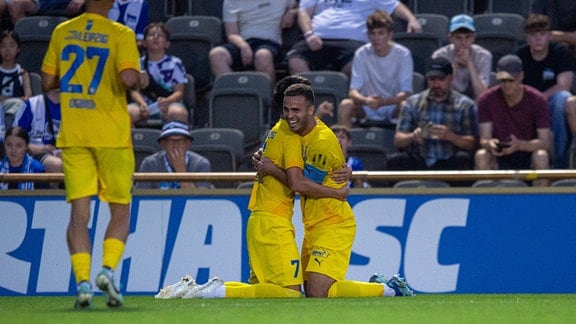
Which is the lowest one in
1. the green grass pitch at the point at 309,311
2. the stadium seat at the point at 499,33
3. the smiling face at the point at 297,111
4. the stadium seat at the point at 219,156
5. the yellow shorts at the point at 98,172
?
the green grass pitch at the point at 309,311

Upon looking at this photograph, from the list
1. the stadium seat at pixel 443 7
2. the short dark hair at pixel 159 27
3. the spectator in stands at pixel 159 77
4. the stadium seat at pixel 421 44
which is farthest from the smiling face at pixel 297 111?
the stadium seat at pixel 443 7

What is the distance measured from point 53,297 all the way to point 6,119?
3524mm

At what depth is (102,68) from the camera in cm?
893

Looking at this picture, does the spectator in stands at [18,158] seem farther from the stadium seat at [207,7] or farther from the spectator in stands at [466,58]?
the stadium seat at [207,7]

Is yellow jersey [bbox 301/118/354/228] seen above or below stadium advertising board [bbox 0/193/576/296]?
above

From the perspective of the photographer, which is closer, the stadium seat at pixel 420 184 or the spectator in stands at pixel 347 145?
the spectator in stands at pixel 347 145

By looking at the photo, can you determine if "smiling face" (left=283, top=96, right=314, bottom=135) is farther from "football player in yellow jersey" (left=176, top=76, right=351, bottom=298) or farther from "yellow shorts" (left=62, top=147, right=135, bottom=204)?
"yellow shorts" (left=62, top=147, right=135, bottom=204)

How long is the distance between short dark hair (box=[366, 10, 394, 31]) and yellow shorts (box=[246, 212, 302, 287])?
15.9ft

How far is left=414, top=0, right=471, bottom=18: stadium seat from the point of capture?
17.2 metres

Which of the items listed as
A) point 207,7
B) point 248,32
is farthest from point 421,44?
point 207,7

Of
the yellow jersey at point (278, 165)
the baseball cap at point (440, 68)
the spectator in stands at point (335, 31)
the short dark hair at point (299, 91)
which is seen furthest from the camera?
the spectator in stands at point (335, 31)

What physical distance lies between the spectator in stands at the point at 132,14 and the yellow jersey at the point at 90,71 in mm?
7187

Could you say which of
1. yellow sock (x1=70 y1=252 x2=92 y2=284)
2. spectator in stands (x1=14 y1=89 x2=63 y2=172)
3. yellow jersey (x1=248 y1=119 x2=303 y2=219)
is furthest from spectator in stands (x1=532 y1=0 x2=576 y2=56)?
yellow sock (x1=70 y1=252 x2=92 y2=284)

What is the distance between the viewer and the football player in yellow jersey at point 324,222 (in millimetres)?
10430
